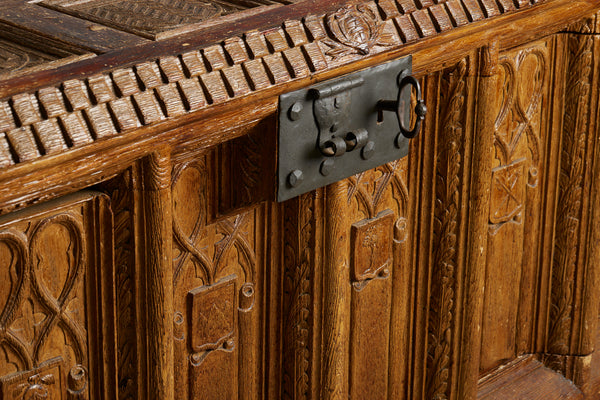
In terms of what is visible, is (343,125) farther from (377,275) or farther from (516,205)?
Answer: (516,205)

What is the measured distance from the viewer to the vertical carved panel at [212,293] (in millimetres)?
1579

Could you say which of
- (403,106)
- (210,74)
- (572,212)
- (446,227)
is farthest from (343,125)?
(572,212)

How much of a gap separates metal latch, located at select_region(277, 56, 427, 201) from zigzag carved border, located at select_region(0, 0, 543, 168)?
1.3 inches

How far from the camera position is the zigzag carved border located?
1.31m

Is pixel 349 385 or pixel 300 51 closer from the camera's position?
pixel 300 51

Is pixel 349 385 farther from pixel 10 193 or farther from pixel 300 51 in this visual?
pixel 10 193

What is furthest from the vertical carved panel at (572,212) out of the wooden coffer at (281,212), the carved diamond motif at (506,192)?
the carved diamond motif at (506,192)

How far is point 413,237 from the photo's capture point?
6.24 ft

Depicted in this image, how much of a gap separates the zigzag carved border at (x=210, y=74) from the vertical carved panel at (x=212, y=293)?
15 centimetres

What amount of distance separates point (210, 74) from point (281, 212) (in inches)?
12.0

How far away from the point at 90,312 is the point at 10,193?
0.81 feet

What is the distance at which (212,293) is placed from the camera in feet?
5.36

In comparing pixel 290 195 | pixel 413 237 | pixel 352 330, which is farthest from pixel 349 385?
pixel 290 195

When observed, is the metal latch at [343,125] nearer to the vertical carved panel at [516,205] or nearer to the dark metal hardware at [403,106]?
the dark metal hardware at [403,106]
